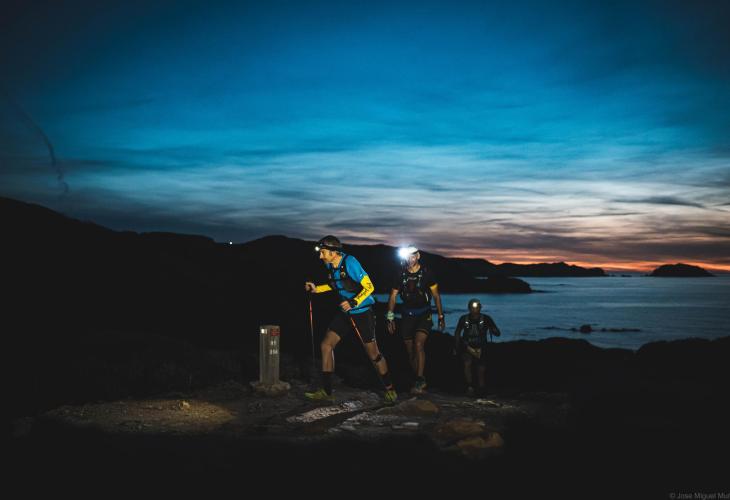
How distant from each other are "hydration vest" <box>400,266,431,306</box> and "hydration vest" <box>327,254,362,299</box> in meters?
1.56

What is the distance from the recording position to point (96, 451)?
586cm

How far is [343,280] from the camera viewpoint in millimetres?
8422

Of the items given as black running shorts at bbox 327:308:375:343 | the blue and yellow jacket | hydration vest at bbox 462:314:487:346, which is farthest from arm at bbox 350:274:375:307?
hydration vest at bbox 462:314:487:346

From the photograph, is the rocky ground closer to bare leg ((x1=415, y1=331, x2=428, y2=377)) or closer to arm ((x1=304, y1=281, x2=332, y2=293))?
bare leg ((x1=415, y1=331, x2=428, y2=377))

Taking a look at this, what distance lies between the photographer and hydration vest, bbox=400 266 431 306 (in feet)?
31.9

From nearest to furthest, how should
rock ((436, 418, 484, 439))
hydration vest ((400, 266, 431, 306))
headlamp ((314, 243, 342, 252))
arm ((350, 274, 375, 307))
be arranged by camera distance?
rock ((436, 418, 484, 439))
arm ((350, 274, 375, 307))
headlamp ((314, 243, 342, 252))
hydration vest ((400, 266, 431, 306))

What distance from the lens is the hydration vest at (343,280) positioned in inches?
331

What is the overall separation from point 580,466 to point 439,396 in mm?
4115

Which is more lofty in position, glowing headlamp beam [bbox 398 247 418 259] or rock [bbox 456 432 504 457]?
glowing headlamp beam [bbox 398 247 418 259]

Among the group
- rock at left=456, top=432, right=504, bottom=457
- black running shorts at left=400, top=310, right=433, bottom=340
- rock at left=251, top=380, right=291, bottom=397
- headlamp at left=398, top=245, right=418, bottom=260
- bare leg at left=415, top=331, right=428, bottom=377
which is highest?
headlamp at left=398, top=245, right=418, bottom=260

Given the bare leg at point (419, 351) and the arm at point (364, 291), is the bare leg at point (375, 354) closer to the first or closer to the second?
the arm at point (364, 291)

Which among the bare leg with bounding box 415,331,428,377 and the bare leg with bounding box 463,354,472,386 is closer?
the bare leg with bounding box 415,331,428,377

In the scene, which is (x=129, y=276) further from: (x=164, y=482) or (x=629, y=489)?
(x=629, y=489)

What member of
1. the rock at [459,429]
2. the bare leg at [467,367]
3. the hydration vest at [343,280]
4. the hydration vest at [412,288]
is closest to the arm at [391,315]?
the hydration vest at [412,288]
